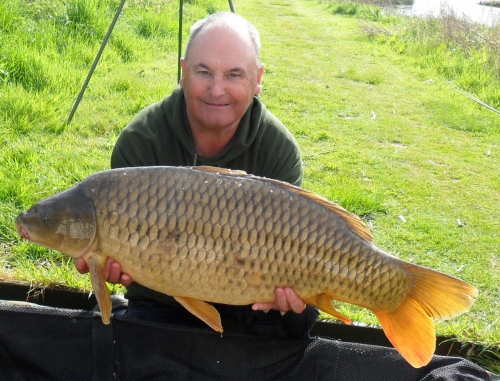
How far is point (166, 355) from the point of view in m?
1.73

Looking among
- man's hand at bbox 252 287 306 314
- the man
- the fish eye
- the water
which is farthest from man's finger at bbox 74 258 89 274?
the water

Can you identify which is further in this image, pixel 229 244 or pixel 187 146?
pixel 187 146

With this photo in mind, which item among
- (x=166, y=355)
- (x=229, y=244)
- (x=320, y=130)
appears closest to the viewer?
(x=229, y=244)

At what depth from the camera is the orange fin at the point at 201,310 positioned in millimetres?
1472

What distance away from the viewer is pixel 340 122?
14.5ft

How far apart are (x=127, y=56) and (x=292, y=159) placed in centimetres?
327

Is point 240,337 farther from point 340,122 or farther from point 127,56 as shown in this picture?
point 127,56

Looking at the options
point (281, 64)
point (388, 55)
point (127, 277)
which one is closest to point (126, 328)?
point (127, 277)

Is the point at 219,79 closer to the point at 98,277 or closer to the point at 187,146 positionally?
the point at 187,146

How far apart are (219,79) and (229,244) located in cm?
58

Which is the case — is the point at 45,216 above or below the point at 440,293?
above

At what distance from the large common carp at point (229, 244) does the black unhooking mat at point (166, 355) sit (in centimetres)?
26

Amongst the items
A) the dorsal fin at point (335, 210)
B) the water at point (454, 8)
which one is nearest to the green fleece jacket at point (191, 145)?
the dorsal fin at point (335, 210)

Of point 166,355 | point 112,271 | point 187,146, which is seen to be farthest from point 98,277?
point 187,146
